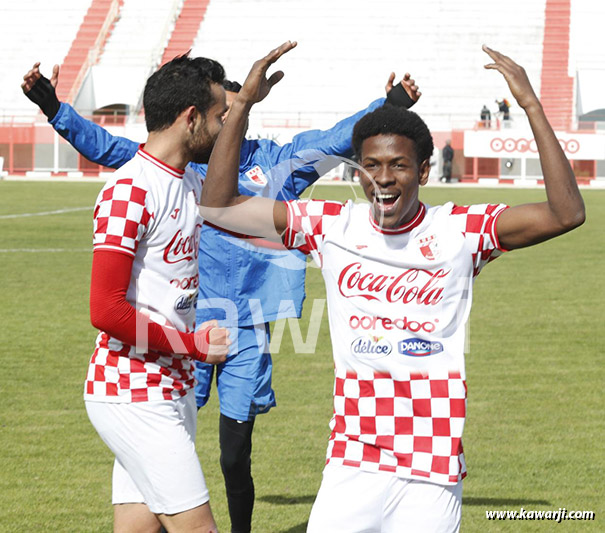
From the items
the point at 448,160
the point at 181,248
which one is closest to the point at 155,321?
the point at 181,248

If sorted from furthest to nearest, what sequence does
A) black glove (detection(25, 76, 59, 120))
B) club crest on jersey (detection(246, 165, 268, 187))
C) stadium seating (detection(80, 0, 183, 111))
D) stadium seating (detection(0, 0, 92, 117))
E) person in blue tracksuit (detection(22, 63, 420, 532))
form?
stadium seating (detection(0, 0, 92, 117)), stadium seating (detection(80, 0, 183, 111)), club crest on jersey (detection(246, 165, 268, 187)), person in blue tracksuit (detection(22, 63, 420, 532)), black glove (detection(25, 76, 59, 120))

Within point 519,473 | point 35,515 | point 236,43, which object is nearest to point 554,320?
point 519,473

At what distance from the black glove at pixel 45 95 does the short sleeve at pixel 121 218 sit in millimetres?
1612

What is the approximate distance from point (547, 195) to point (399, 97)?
142 centimetres

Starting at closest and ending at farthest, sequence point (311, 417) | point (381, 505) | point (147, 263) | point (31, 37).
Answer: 1. point (381, 505)
2. point (147, 263)
3. point (311, 417)
4. point (31, 37)

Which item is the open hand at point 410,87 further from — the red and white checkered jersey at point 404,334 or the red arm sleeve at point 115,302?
the red arm sleeve at point 115,302

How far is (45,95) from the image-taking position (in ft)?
16.2

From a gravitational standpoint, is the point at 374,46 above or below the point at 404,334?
above

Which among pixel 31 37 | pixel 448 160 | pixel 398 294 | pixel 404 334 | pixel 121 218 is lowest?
pixel 404 334

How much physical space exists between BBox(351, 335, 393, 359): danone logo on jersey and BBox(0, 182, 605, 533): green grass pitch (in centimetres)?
231

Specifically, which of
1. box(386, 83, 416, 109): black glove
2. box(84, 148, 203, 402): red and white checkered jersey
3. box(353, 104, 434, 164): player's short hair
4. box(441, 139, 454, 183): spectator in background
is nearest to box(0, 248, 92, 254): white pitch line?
box(386, 83, 416, 109): black glove

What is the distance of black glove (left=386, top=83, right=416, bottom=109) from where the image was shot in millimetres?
4465

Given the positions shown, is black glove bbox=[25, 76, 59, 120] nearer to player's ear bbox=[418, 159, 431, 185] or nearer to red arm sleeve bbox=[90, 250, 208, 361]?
red arm sleeve bbox=[90, 250, 208, 361]

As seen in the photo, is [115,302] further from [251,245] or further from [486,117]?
[486,117]
